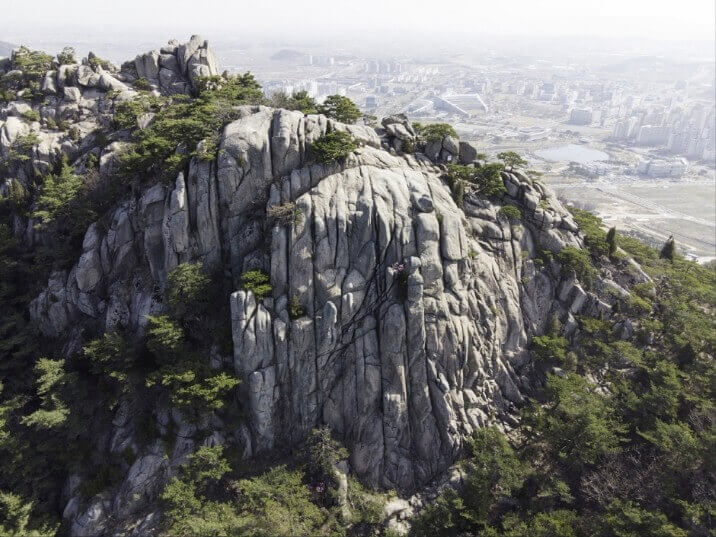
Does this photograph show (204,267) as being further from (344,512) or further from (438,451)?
(438,451)

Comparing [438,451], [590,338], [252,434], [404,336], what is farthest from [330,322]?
[590,338]

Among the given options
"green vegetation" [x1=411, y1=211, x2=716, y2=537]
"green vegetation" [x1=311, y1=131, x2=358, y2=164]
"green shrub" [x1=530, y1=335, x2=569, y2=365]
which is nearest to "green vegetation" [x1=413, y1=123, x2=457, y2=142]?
"green vegetation" [x1=311, y1=131, x2=358, y2=164]

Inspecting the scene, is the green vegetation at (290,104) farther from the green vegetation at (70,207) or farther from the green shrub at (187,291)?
the green shrub at (187,291)

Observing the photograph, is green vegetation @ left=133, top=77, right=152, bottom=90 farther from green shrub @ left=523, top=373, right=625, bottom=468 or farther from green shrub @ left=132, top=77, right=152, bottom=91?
green shrub @ left=523, top=373, right=625, bottom=468

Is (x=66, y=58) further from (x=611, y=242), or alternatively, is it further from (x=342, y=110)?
(x=611, y=242)

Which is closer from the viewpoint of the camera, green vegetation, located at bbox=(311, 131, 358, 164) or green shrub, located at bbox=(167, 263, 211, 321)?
green shrub, located at bbox=(167, 263, 211, 321)

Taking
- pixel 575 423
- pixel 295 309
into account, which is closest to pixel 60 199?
pixel 295 309
